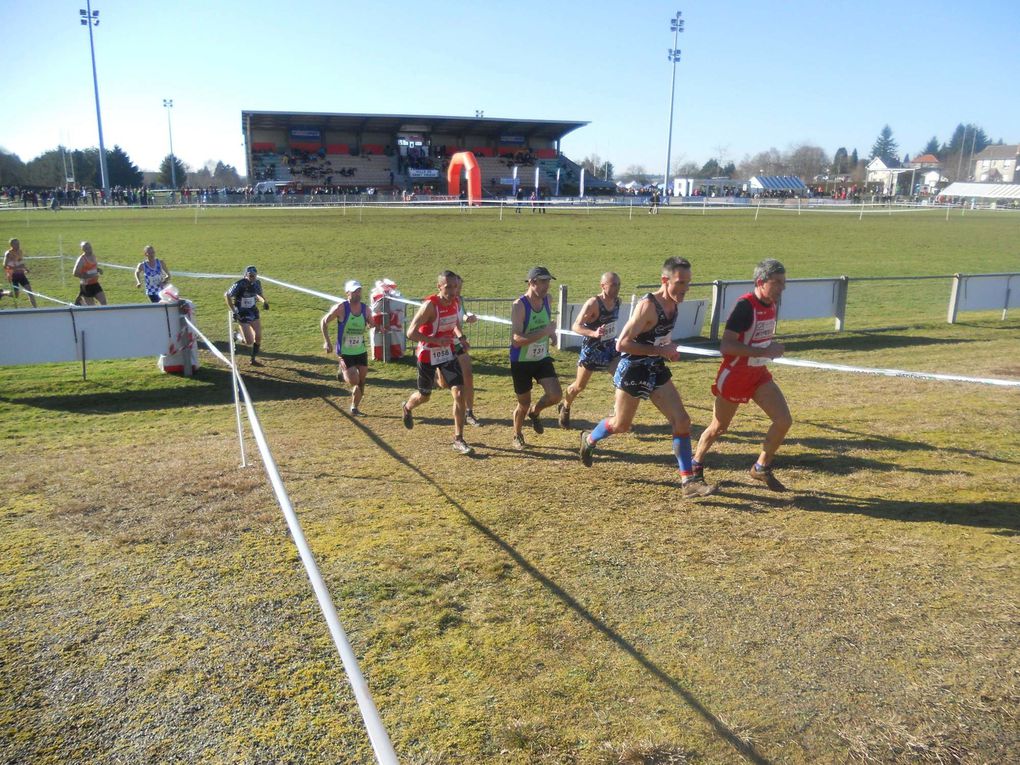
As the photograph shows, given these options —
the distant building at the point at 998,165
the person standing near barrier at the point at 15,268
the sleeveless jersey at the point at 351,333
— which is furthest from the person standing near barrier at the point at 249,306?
the distant building at the point at 998,165

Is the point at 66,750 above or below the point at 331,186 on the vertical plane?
below

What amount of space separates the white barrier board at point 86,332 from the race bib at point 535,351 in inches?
232

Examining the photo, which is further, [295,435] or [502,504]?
[295,435]

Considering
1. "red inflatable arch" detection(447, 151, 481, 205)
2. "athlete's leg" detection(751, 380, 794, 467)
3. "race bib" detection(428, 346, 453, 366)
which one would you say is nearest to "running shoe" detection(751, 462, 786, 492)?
"athlete's leg" detection(751, 380, 794, 467)

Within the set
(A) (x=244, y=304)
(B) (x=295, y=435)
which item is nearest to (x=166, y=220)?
(A) (x=244, y=304)

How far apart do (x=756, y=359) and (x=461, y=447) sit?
3.15 metres

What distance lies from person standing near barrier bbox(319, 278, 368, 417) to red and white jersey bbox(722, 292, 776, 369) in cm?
494

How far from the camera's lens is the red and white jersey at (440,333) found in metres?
7.47

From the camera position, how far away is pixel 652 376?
629cm

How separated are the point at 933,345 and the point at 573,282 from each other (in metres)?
9.18

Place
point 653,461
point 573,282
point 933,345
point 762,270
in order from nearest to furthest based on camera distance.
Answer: point 762,270 < point 653,461 < point 933,345 < point 573,282

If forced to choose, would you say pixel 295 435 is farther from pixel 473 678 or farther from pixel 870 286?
pixel 870 286

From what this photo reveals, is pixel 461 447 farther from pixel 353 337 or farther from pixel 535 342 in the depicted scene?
pixel 353 337

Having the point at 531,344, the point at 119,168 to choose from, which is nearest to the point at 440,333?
the point at 531,344
